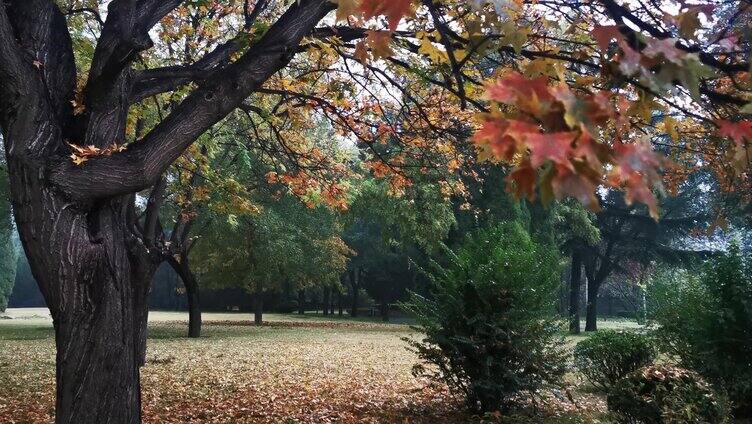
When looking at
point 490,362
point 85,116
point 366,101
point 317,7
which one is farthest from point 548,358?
point 85,116

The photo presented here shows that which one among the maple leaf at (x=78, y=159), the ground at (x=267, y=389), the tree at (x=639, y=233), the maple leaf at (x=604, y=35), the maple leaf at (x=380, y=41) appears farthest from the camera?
the tree at (x=639, y=233)

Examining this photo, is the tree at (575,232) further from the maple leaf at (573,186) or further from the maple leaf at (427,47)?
the maple leaf at (573,186)

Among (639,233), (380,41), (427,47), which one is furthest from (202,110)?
(639,233)

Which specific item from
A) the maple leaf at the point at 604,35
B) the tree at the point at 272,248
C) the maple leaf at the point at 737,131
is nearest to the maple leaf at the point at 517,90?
the maple leaf at the point at 604,35

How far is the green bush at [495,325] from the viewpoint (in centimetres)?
594

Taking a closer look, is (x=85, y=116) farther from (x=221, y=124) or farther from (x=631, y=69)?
(x=221, y=124)

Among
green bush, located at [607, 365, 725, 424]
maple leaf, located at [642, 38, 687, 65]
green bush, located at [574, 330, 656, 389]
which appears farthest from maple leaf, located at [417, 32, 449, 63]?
green bush, located at [574, 330, 656, 389]

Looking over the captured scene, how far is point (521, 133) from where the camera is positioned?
1.38 meters

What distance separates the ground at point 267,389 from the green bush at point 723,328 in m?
1.28

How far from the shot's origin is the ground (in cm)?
623

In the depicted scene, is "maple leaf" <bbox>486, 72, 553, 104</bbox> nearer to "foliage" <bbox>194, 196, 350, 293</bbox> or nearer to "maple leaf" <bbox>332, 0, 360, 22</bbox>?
"maple leaf" <bbox>332, 0, 360, 22</bbox>

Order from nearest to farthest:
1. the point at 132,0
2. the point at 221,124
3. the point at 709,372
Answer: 1. the point at 132,0
2. the point at 709,372
3. the point at 221,124

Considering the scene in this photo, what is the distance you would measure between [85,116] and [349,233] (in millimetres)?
29716

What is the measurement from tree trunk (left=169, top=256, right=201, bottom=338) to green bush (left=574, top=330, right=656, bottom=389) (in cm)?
968
